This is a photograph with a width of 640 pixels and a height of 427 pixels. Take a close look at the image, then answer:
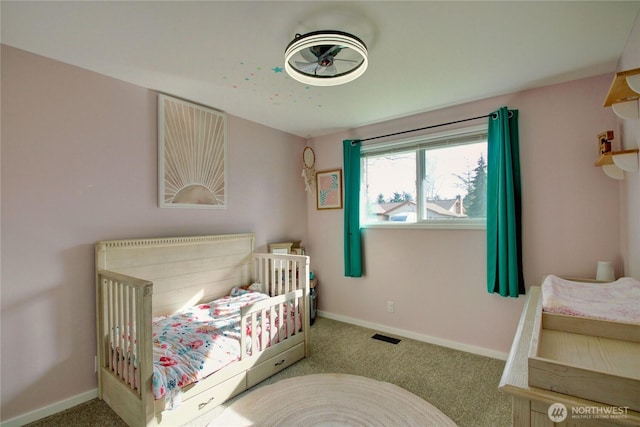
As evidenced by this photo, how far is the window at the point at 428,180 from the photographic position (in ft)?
9.37

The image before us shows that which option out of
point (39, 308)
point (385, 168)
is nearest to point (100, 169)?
point (39, 308)

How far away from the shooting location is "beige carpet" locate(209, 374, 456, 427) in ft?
6.16

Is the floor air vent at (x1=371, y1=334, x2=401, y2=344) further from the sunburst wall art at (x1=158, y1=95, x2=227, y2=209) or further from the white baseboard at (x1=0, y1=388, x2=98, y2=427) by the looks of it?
the white baseboard at (x1=0, y1=388, x2=98, y2=427)

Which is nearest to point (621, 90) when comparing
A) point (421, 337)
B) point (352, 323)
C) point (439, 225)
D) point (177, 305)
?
point (439, 225)

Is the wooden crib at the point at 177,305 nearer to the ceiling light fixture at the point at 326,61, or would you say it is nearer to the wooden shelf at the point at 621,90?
the ceiling light fixture at the point at 326,61

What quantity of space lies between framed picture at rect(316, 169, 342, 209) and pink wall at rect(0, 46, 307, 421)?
6.02 ft

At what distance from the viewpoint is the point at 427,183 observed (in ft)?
10.3

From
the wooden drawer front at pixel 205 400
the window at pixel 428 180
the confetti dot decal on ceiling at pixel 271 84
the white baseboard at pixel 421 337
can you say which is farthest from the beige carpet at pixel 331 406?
the confetti dot decal on ceiling at pixel 271 84

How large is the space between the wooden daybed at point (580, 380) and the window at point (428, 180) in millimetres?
1735

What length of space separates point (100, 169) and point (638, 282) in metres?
3.49

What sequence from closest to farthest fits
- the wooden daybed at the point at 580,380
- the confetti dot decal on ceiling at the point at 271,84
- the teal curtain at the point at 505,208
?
the wooden daybed at the point at 580,380, the confetti dot decal on ceiling at the point at 271,84, the teal curtain at the point at 505,208

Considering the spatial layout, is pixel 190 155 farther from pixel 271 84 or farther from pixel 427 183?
pixel 427 183

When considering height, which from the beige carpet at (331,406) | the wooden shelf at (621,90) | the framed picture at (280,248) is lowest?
the beige carpet at (331,406)

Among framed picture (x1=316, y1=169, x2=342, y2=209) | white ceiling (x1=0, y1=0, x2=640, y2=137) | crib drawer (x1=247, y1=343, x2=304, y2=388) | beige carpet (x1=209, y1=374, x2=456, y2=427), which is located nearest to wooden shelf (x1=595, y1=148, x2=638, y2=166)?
white ceiling (x1=0, y1=0, x2=640, y2=137)
